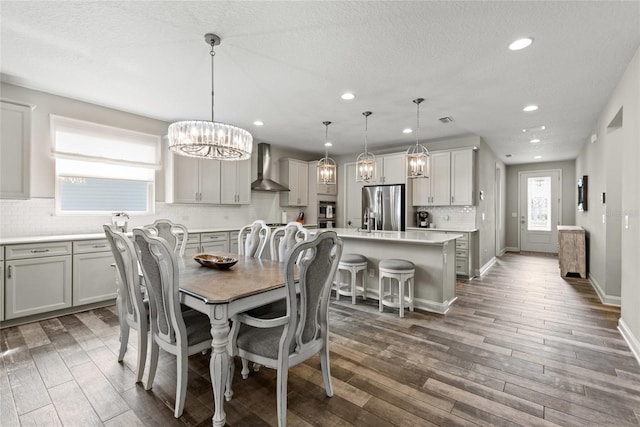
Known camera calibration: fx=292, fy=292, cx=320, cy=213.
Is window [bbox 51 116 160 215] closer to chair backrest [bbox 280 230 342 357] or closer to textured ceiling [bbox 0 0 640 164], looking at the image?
textured ceiling [bbox 0 0 640 164]

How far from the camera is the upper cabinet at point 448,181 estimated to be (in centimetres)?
544

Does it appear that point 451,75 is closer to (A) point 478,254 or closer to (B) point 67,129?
(A) point 478,254

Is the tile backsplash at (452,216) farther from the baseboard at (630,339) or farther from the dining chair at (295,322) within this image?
the dining chair at (295,322)

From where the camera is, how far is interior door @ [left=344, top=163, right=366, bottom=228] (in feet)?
22.6

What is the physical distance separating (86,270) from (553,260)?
31.0 ft

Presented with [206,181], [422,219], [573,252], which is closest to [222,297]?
[206,181]

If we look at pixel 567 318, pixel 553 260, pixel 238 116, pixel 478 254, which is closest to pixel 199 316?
pixel 238 116

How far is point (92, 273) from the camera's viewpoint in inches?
143

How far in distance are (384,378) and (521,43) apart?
291 centimetres

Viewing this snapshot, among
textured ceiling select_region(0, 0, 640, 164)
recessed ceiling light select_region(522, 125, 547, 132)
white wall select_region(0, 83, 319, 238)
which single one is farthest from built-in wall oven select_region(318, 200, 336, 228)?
recessed ceiling light select_region(522, 125, 547, 132)

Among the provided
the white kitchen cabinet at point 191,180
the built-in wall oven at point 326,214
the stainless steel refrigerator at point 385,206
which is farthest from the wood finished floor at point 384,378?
the built-in wall oven at point 326,214

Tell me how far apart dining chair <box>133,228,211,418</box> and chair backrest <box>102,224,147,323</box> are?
145mm

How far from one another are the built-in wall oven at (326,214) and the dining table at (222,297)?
451 cm

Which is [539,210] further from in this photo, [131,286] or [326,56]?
[131,286]
